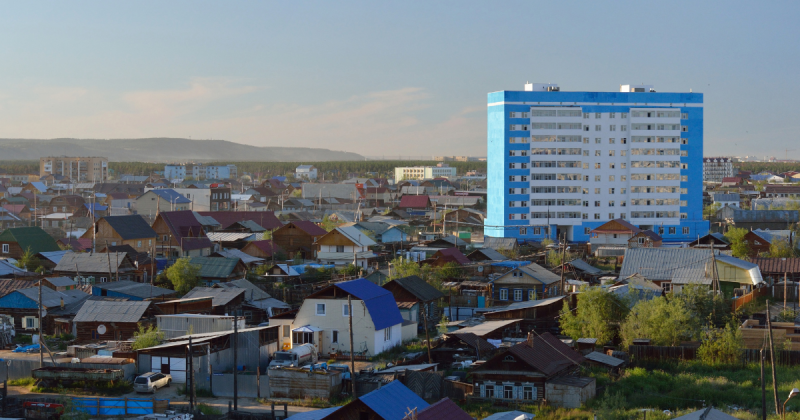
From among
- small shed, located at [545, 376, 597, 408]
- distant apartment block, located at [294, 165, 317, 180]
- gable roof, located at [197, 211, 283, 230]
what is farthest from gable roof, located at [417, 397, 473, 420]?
distant apartment block, located at [294, 165, 317, 180]

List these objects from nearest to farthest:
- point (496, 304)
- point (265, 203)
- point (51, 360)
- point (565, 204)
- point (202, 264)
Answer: point (51, 360)
point (496, 304)
point (202, 264)
point (565, 204)
point (265, 203)

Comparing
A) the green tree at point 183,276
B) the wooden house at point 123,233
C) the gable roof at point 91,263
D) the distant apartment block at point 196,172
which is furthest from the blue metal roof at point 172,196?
the distant apartment block at point 196,172

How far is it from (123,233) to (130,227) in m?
0.90

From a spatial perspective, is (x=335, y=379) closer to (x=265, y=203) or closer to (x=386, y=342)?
(x=386, y=342)

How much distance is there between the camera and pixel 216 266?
117ft

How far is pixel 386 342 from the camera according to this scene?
24391 millimetres

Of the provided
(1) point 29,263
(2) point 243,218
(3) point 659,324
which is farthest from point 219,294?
(2) point 243,218

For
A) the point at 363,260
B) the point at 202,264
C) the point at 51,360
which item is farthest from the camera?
the point at 363,260

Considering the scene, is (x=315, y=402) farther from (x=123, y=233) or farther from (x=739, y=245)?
(x=739, y=245)

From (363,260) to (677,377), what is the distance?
73.5 ft

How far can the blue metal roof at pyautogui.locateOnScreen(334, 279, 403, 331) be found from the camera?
78.2 ft

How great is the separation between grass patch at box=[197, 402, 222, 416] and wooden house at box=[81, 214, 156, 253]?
2658cm

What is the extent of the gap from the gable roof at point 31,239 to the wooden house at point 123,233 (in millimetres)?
2292

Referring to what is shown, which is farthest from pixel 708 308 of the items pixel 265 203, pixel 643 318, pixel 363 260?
pixel 265 203
